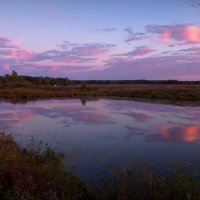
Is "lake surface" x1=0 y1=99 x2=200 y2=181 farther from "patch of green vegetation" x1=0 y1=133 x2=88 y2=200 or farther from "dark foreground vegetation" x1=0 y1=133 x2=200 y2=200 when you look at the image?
"dark foreground vegetation" x1=0 y1=133 x2=200 y2=200

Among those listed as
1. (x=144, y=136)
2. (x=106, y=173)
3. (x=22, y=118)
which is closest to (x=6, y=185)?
(x=106, y=173)

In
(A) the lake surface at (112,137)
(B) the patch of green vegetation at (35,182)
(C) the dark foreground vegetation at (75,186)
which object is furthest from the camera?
(A) the lake surface at (112,137)

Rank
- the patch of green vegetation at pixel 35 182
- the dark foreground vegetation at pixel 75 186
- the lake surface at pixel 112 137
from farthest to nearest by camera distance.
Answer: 1. the lake surface at pixel 112 137
2. the dark foreground vegetation at pixel 75 186
3. the patch of green vegetation at pixel 35 182

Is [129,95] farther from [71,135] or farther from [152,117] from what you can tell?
[71,135]

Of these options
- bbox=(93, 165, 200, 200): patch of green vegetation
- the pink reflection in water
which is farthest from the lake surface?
bbox=(93, 165, 200, 200): patch of green vegetation

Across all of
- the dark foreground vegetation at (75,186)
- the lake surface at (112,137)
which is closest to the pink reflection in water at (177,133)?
the lake surface at (112,137)

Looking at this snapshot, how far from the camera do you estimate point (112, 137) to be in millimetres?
18016

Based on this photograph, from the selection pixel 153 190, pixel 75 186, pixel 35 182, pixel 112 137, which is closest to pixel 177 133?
pixel 112 137

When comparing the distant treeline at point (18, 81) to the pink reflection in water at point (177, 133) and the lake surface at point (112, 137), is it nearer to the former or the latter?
→ the lake surface at point (112, 137)

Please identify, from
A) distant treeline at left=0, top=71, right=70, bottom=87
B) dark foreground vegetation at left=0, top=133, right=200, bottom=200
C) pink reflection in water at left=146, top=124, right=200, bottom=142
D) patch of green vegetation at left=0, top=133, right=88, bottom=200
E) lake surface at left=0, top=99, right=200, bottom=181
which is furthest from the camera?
distant treeline at left=0, top=71, right=70, bottom=87

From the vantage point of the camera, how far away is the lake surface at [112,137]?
1283 centimetres

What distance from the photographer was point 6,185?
7.96 m

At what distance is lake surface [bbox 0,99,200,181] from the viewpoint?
12828 millimetres

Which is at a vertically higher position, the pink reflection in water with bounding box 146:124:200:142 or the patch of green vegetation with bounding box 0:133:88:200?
the patch of green vegetation with bounding box 0:133:88:200
